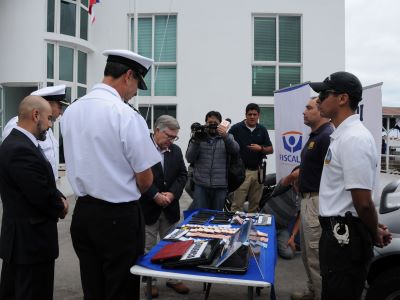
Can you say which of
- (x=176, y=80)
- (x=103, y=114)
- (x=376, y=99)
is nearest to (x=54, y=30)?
(x=176, y=80)

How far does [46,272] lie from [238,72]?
381 inches

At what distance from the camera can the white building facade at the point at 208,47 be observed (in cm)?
1159

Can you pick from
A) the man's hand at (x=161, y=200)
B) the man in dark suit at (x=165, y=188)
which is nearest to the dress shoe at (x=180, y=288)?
the man in dark suit at (x=165, y=188)

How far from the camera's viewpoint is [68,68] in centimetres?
1148

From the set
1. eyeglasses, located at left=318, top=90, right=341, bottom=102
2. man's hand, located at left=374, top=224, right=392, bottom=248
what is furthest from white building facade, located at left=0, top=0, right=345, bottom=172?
man's hand, located at left=374, top=224, right=392, bottom=248

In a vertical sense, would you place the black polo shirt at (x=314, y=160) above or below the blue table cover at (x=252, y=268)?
above

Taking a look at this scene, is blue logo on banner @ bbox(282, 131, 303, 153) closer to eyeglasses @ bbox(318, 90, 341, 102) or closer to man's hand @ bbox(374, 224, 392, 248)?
eyeglasses @ bbox(318, 90, 341, 102)

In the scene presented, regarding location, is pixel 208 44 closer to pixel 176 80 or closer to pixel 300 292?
pixel 176 80

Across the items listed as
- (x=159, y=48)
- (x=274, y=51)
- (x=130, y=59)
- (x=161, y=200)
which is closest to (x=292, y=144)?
(x=161, y=200)

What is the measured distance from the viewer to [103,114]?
2219 millimetres

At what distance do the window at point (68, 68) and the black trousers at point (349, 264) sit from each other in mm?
9972

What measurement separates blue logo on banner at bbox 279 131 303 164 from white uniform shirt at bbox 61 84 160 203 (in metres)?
3.43

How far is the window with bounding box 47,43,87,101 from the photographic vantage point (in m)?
11.0

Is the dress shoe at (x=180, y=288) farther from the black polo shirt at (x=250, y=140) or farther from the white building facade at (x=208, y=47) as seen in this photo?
the white building facade at (x=208, y=47)
